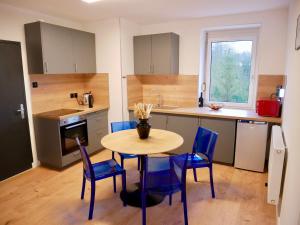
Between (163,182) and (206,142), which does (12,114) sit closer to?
(163,182)

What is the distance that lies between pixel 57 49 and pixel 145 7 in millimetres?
1506

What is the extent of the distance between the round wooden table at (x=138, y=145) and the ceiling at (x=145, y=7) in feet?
5.91

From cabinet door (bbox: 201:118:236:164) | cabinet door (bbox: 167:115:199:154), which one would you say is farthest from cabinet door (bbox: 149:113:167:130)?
cabinet door (bbox: 201:118:236:164)

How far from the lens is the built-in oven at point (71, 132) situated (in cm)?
340

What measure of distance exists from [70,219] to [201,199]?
1514 mm

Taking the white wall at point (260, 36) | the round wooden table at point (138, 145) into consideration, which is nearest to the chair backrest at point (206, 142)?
the round wooden table at point (138, 145)

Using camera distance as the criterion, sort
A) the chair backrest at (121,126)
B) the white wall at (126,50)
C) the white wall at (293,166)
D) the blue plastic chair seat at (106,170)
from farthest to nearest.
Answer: the white wall at (126,50), the chair backrest at (121,126), the blue plastic chair seat at (106,170), the white wall at (293,166)

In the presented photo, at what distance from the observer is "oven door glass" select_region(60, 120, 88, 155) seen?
3.42 metres

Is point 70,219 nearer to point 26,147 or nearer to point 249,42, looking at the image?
Answer: point 26,147

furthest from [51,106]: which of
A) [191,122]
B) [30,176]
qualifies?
[191,122]

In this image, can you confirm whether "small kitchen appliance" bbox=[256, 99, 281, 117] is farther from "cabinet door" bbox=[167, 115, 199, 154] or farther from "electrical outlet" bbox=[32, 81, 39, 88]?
"electrical outlet" bbox=[32, 81, 39, 88]

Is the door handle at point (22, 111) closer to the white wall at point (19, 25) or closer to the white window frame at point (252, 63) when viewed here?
the white wall at point (19, 25)

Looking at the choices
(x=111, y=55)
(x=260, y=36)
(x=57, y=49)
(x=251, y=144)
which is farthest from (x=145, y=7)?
(x=251, y=144)

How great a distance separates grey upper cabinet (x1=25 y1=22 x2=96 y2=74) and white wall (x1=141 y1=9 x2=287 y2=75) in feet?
5.63
